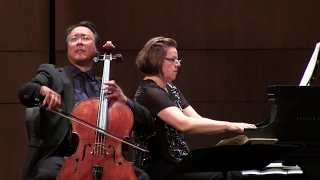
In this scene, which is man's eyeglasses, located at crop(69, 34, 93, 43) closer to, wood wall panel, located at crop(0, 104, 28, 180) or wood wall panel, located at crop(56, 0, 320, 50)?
wood wall panel, located at crop(56, 0, 320, 50)

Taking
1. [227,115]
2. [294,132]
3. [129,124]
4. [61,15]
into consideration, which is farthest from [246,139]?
[61,15]

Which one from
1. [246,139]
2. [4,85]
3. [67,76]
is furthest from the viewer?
[4,85]

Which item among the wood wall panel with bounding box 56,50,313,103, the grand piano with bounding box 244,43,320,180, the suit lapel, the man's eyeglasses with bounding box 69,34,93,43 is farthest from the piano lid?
the wood wall panel with bounding box 56,50,313,103

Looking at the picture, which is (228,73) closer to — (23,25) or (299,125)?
(23,25)

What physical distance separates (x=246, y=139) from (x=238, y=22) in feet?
7.58

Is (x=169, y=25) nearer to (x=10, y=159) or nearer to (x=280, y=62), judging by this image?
(x=280, y=62)

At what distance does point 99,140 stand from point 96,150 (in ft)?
0.17

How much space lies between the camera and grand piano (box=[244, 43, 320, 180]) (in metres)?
2.75

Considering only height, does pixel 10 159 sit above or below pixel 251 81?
below

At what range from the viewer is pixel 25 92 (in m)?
2.72

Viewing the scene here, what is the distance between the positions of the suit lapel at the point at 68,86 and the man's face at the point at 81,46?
8 cm

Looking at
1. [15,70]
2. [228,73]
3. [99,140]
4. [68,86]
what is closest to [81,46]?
[68,86]

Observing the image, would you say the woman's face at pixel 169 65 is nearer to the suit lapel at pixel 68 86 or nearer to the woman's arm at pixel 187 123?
the woman's arm at pixel 187 123

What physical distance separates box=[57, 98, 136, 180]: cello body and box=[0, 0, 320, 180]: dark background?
211 cm
